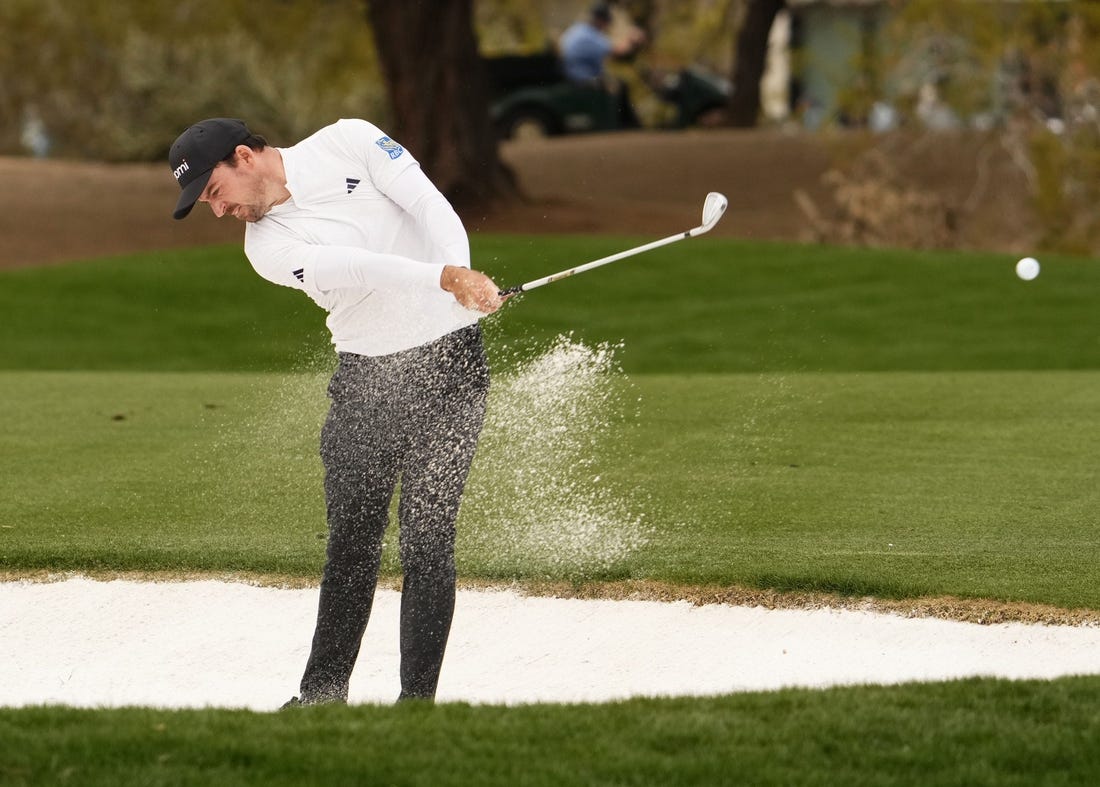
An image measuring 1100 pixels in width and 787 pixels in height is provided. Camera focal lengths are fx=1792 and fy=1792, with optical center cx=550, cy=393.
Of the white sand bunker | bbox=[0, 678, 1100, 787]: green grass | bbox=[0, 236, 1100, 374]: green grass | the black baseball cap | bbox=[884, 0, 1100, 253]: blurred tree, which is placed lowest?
bbox=[0, 236, 1100, 374]: green grass

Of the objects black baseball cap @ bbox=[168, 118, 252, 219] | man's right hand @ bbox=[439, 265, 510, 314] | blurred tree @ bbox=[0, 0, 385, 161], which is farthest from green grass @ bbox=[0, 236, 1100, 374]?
man's right hand @ bbox=[439, 265, 510, 314]

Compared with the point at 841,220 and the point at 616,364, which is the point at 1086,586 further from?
the point at 841,220

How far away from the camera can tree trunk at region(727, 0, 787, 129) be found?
101 ft

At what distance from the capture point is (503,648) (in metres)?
6.26

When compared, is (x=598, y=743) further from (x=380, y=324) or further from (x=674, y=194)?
(x=674, y=194)

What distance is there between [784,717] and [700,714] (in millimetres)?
213

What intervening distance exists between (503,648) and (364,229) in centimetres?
202

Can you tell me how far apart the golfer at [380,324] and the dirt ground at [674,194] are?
51.2 ft

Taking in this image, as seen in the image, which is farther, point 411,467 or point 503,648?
point 503,648

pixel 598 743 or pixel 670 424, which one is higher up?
pixel 598 743

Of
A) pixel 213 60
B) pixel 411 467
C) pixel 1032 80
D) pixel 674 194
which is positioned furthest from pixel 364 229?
pixel 213 60

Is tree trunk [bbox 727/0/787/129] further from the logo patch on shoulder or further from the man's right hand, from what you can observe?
the man's right hand

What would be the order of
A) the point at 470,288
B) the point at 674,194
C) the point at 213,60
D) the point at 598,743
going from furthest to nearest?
1. the point at 213,60
2. the point at 674,194
3. the point at 470,288
4. the point at 598,743

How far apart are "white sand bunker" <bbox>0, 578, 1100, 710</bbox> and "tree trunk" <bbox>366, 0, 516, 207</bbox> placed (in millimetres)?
14242
